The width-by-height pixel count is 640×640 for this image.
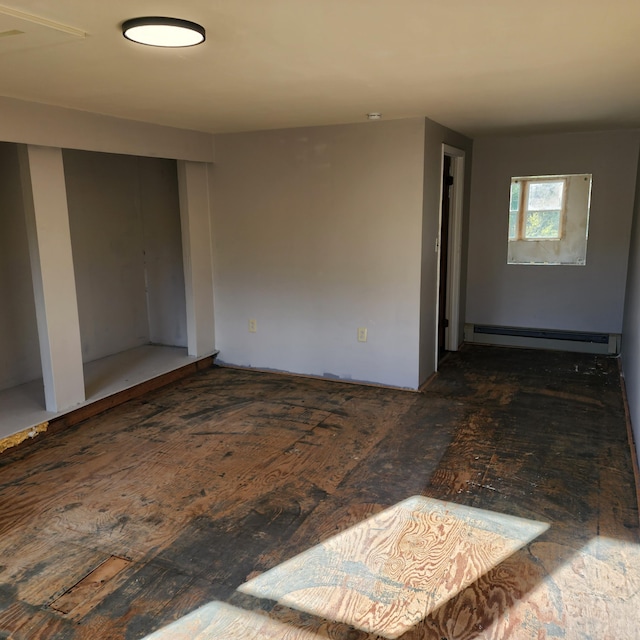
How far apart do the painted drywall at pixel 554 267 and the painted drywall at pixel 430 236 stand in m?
0.90

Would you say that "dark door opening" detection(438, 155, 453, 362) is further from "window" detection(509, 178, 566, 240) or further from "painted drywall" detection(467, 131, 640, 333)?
"window" detection(509, 178, 566, 240)

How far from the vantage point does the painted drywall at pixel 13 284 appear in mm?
4105

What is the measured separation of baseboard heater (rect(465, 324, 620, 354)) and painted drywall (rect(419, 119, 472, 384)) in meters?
1.35

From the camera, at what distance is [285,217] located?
4633mm

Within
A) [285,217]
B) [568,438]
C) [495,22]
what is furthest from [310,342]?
[495,22]

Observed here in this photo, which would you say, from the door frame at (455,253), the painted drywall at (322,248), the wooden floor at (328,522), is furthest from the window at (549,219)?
the painted drywall at (322,248)

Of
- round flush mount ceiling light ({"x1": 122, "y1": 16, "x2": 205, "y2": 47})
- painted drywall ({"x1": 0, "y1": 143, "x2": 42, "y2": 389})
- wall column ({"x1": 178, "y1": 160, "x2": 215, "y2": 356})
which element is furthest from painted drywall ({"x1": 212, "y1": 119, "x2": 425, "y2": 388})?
round flush mount ceiling light ({"x1": 122, "y1": 16, "x2": 205, "y2": 47})

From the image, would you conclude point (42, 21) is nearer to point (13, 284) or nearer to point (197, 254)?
point (13, 284)

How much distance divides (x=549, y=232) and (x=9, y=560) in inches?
206

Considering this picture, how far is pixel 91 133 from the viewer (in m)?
3.59

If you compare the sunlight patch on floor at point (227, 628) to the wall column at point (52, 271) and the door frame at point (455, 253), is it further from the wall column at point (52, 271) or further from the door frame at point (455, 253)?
the door frame at point (455, 253)

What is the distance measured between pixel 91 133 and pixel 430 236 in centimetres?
263

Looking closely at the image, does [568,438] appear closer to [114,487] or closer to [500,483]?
[500,483]

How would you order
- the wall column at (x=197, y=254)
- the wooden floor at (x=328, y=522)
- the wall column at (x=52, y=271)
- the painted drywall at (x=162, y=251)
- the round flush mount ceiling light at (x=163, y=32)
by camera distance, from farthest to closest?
the painted drywall at (x=162, y=251), the wall column at (x=197, y=254), the wall column at (x=52, y=271), the wooden floor at (x=328, y=522), the round flush mount ceiling light at (x=163, y=32)
